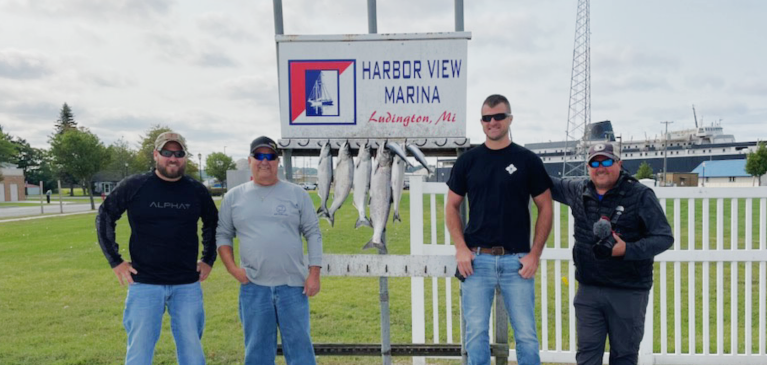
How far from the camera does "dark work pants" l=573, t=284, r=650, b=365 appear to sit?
3328mm

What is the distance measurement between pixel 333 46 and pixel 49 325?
215 inches

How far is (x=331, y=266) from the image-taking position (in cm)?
390

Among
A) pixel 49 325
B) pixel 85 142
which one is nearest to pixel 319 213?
pixel 49 325

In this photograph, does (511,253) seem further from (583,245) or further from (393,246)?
(393,246)

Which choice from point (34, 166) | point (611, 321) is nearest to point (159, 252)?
point (611, 321)

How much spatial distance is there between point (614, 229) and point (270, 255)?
2318 mm

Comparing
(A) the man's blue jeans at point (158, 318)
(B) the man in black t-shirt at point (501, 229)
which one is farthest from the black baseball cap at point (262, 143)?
(B) the man in black t-shirt at point (501, 229)

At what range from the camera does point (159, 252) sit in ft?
11.2

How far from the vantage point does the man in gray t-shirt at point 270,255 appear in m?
3.44

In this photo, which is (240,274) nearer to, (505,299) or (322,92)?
(322,92)

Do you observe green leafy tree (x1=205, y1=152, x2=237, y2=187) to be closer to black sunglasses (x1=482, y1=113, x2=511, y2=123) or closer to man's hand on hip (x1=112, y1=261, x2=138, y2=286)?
man's hand on hip (x1=112, y1=261, x2=138, y2=286)

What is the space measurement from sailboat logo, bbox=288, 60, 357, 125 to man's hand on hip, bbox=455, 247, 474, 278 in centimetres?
134

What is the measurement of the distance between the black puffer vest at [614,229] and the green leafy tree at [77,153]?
36.9 m

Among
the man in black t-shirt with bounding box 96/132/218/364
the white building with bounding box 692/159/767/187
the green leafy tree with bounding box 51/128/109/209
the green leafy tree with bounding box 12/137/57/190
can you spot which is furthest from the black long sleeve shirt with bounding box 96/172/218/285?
the green leafy tree with bounding box 12/137/57/190
